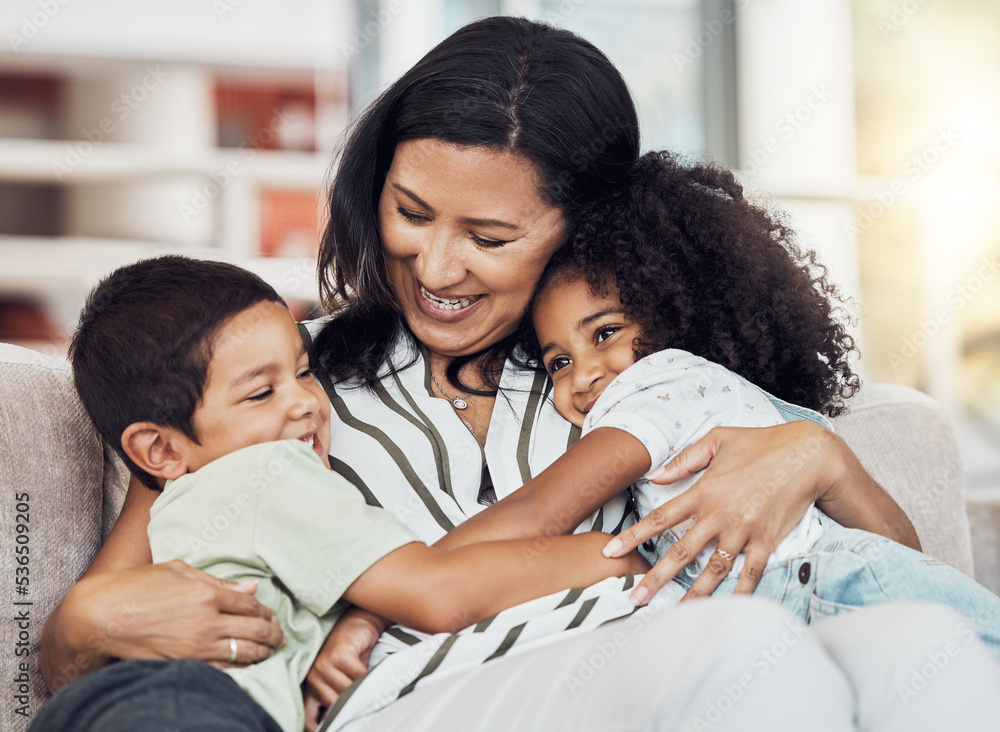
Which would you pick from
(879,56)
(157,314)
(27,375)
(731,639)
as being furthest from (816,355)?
(879,56)

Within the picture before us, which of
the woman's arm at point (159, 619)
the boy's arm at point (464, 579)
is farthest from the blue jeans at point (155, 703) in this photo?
the boy's arm at point (464, 579)

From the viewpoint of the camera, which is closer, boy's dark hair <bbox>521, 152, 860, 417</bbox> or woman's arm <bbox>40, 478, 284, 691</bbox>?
woman's arm <bbox>40, 478, 284, 691</bbox>

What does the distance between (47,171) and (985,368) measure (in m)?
3.63

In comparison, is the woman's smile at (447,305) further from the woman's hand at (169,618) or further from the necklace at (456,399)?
the woman's hand at (169,618)

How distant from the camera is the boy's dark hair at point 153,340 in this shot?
3.35 feet

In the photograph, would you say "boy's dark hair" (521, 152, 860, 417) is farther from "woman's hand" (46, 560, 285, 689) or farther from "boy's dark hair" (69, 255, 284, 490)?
"woman's hand" (46, 560, 285, 689)

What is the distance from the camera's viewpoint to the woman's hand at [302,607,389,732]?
0.96 metres

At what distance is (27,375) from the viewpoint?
1.24 metres

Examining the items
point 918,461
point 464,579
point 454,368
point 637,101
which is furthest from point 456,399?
point 637,101

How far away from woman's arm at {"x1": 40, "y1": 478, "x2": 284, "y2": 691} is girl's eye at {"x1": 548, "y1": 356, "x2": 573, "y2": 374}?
55 cm

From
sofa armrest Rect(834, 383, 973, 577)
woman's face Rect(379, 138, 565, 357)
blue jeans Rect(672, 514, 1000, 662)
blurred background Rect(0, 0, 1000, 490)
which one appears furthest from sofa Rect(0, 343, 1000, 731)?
blurred background Rect(0, 0, 1000, 490)

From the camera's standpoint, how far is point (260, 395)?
1.06 m

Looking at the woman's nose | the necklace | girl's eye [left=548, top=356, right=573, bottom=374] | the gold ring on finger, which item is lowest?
the gold ring on finger

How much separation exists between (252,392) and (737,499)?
1.87ft
